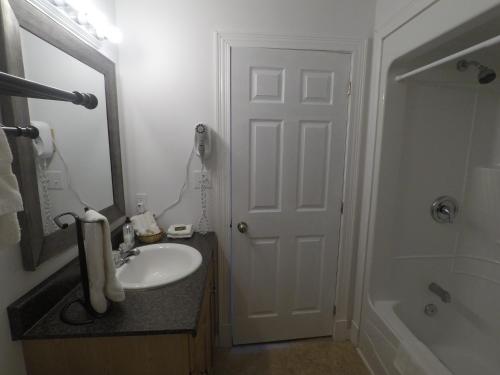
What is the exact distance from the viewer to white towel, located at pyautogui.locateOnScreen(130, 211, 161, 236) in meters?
1.52

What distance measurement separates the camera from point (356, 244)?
1.77 meters

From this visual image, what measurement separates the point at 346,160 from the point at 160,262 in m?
1.33

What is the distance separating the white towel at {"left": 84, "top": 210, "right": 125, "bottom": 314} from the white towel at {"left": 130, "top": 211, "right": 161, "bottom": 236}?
2.17 ft

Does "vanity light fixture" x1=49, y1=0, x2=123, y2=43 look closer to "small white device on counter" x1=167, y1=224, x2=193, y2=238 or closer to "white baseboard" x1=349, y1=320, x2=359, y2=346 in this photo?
"small white device on counter" x1=167, y1=224, x2=193, y2=238

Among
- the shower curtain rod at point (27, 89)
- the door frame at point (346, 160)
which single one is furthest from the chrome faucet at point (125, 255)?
the shower curtain rod at point (27, 89)

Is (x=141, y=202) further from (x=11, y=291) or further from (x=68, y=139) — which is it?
(x=11, y=291)

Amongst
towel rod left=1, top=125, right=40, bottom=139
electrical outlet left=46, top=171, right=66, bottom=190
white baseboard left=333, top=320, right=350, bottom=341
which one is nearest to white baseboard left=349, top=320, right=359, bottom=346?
white baseboard left=333, top=320, right=350, bottom=341

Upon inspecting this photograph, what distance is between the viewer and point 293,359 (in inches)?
66.6

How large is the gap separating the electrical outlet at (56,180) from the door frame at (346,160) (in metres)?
0.80

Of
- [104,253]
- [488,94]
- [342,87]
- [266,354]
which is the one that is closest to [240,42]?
[342,87]

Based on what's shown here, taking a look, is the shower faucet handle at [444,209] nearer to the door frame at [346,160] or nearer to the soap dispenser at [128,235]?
the door frame at [346,160]

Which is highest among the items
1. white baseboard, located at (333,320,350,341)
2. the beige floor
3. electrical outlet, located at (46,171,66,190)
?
electrical outlet, located at (46,171,66,190)

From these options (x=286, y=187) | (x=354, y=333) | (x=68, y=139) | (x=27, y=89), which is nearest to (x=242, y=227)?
(x=286, y=187)

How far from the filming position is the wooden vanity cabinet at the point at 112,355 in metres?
0.81
